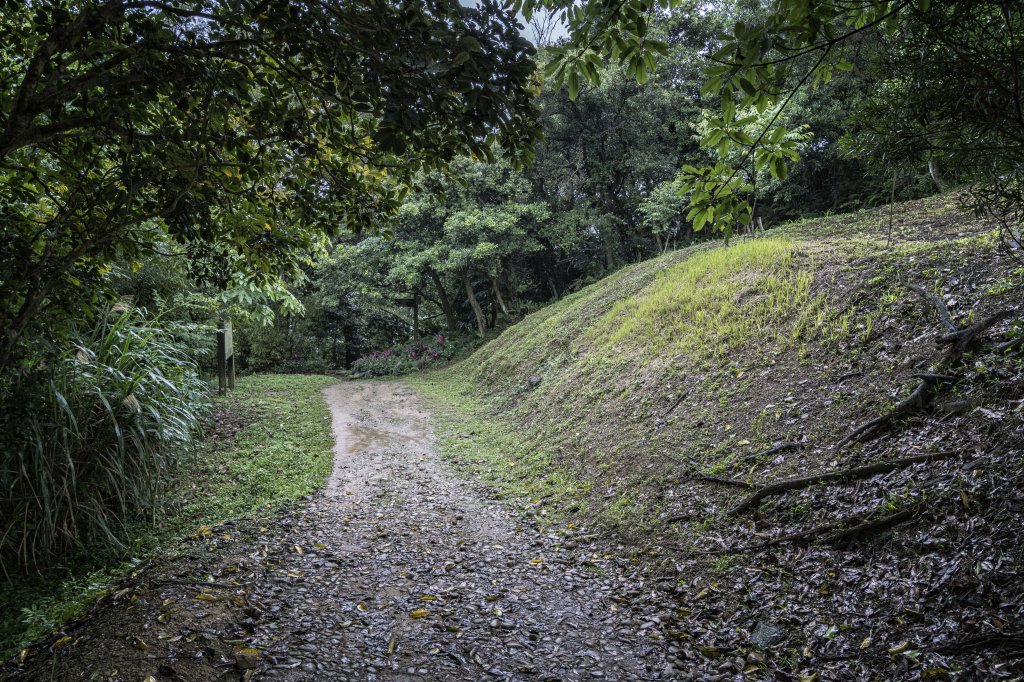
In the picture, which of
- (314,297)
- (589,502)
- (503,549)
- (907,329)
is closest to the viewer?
(503,549)

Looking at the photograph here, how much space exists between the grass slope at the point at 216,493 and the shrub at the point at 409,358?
28.9 ft

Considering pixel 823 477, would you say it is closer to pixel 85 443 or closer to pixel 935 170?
pixel 935 170

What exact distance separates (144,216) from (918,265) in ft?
25.9

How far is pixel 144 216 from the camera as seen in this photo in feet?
11.7

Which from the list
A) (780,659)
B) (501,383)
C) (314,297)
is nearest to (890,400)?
(780,659)

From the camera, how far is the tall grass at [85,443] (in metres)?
4.46

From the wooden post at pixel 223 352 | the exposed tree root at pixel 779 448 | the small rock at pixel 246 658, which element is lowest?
the small rock at pixel 246 658

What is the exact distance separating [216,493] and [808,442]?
6.40 m

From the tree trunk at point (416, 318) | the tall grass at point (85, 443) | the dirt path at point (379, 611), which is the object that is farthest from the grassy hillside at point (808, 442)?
the tree trunk at point (416, 318)

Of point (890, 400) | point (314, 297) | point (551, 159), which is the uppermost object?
point (551, 159)

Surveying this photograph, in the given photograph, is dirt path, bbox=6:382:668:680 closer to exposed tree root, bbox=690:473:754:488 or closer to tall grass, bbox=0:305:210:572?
tall grass, bbox=0:305:210:572

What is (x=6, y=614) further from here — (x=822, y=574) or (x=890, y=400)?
(x=890, y=400)

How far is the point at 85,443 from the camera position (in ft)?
16.1

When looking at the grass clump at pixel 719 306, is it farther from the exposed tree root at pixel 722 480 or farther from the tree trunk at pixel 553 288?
the tree trunk at pixel 553 288
